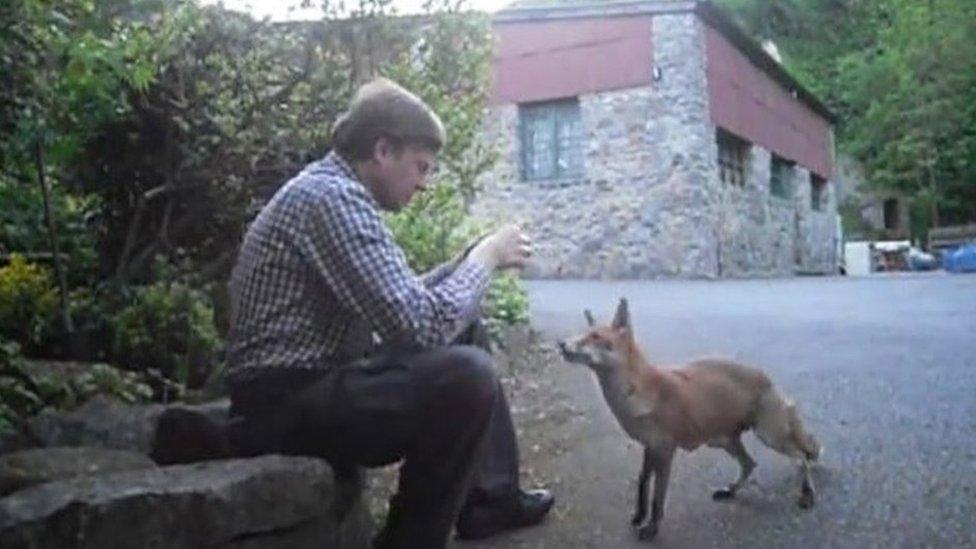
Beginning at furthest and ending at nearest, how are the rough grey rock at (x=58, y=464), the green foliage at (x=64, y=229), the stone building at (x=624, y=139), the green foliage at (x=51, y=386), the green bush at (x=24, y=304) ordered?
1. the stone building at (x=624, y=139)
2. the green foliage at (x=64, y=229)
3. the green bush at (x=24, y=304)
4. the green foliage at (x=51, y=386)
5. the rough grey rock at (x=58, y=464)

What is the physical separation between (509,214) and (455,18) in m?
13.0

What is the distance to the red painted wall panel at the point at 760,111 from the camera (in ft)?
66.5

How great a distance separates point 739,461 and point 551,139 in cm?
1700

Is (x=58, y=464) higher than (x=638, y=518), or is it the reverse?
(x=58, y=464)

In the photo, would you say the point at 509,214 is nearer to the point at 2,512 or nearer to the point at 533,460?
the point at 533,460

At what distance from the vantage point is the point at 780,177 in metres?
25.2

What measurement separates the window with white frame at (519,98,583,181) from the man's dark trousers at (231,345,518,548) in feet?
57.2

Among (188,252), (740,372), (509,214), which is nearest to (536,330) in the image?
(188,252)

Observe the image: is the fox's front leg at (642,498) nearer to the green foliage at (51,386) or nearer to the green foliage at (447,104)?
the green foliage at (51,386)

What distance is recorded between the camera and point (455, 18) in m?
7.34

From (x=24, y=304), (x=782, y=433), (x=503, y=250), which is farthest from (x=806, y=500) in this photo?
(x=24, y=304)

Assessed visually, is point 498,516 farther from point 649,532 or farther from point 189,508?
point 189,508

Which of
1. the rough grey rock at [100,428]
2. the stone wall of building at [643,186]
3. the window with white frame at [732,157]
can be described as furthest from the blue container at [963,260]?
the rough grey rock at [100,428]

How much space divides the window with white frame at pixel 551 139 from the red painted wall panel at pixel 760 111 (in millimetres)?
2595
